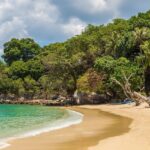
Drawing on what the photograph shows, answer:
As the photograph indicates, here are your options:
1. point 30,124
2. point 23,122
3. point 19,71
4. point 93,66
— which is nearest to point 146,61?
point 93,66

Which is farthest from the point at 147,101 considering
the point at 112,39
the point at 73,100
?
the point at 73,100

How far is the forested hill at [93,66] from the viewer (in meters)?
50.1

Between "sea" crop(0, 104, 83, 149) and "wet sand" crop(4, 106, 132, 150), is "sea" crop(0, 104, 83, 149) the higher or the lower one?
the higher one

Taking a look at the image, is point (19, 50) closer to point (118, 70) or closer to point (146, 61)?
point (118, 70)

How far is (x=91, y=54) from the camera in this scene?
61.0 meters

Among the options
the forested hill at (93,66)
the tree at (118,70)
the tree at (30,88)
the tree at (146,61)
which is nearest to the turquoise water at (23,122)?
the forested hill at (93,66)

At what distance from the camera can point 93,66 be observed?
198 feet

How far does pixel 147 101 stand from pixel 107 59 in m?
17.2

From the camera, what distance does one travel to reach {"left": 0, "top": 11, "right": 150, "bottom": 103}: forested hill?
5012 centimetres

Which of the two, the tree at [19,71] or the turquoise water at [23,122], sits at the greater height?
the tree at [19,71]

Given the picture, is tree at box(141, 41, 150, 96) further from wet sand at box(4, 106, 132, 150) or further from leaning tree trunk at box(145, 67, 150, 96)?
wet sand at box(4, 106, 132, 150)

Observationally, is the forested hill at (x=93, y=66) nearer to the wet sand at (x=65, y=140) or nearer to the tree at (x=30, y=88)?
the tree at (x=30, y=88)

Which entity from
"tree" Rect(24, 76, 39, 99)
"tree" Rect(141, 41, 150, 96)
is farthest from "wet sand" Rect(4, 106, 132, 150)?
"tree" Rect(24, 76, 39, 99)

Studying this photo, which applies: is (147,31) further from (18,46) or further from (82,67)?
(18,46)
